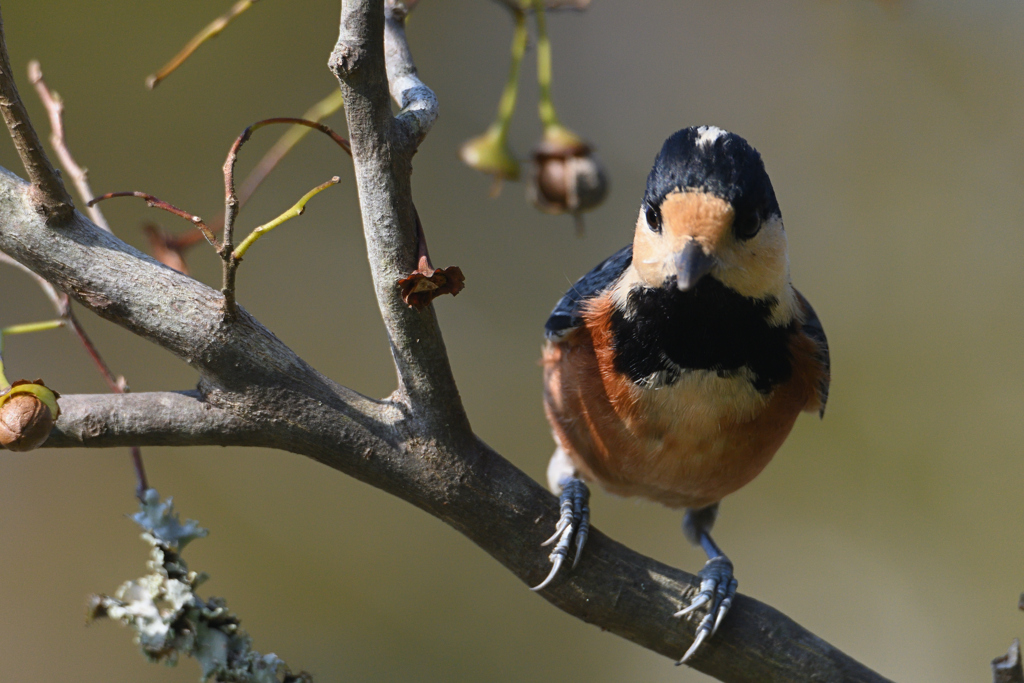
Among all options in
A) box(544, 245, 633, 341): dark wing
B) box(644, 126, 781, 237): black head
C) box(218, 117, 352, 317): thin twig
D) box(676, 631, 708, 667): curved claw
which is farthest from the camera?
box(544, 245, 633, 341): dark wing

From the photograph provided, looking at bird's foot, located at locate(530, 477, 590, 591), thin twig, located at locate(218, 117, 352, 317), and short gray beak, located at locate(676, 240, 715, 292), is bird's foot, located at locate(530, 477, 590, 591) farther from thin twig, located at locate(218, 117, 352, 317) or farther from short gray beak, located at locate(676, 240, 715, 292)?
thin twig, located at locate(218, 117, 352, 317)

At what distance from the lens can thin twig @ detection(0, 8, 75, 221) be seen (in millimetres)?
1035

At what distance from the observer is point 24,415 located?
3.29ft

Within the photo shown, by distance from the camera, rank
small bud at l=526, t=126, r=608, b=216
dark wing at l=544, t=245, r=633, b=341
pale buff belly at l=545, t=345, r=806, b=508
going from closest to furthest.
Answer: pale buff belly at l=545, t=345, r=806, b=508
dark wing at l=544, t=245, r=633, b=341
small bud at l=526, t=126, r=608, b=216

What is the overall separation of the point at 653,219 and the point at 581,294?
1.28ft

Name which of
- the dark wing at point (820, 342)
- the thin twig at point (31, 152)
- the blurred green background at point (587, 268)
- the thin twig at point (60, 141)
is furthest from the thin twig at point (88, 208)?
the blurred green background at point (587, 268)

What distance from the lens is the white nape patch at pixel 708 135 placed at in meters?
1.46

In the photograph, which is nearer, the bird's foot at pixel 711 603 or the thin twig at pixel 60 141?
the thin twig at pixel 60 141

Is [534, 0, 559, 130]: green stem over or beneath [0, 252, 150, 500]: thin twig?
over

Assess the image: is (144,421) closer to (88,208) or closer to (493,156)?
(88,208)

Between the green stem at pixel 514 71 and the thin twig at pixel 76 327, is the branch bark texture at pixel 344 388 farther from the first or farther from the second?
the green stem at pixel 514 71

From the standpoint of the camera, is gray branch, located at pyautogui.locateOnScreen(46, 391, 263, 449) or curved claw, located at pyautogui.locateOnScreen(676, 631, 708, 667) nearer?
gray branch, located at pyautogui.locateOnScreen(46, 391, 263, 449)

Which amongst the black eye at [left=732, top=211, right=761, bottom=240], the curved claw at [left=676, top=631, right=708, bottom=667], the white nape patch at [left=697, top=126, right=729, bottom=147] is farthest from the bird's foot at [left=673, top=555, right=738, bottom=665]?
the white nape patch at [left=697, top=126, right=729, bottom=147]

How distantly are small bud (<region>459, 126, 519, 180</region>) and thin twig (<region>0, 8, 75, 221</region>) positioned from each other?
3.11 feet
